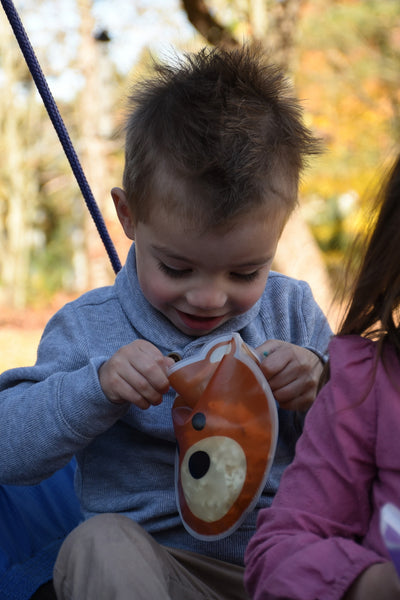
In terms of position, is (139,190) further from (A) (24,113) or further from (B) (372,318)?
(A) (24,113)

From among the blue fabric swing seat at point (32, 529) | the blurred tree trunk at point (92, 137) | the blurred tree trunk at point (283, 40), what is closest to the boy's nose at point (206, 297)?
the blue fabric swing seat at point (32, 529)

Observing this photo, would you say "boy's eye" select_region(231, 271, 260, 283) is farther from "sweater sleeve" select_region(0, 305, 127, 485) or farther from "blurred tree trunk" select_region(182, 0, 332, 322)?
"blurred tree trunk" select_region(182, 0, 332, 322)

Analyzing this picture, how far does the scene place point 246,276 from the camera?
1.24m

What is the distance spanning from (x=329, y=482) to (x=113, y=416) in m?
0.46

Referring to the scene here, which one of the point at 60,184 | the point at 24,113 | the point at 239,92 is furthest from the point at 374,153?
the point at 60,184

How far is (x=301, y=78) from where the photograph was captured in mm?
8508

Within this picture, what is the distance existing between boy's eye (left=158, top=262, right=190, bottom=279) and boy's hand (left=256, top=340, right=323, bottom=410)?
0.18 meters

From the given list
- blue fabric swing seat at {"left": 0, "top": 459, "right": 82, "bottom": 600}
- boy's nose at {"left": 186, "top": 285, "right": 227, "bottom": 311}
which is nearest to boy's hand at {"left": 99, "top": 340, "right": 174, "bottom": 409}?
boy's nose at {"left": 186, "top": 285, "right": 227, "bottom": 311}

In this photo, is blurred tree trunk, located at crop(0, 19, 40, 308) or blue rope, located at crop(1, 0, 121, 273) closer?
blue rope, located at crop(1, 0, 121, 273)

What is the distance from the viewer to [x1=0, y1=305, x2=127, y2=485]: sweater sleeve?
1179mm

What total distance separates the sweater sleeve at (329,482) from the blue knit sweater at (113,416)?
39 centimetres

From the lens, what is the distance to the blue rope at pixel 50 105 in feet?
4.32

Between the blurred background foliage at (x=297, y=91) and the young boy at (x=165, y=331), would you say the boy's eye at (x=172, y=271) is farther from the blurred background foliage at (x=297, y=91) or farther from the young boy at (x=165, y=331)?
the blurred background foliage at (x=297, y=91)

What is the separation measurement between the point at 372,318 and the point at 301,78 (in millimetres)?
8120
